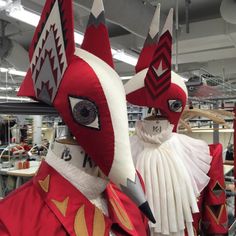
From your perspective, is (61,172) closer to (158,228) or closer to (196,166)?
(158,228)

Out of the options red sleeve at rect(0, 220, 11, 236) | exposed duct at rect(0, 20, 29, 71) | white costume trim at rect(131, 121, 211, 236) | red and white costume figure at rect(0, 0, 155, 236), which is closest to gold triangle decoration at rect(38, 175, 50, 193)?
red and white costume figure at rect(0, 0, 155, 236)

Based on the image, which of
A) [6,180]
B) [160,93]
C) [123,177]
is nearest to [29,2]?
[6,180]

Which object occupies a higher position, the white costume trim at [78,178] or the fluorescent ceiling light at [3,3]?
the fluorescent ceiling light at [3,3]

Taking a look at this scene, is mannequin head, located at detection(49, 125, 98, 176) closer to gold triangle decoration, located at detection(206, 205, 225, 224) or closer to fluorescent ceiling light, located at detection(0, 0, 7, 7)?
gold triangle decoration, located at detection(206, 205, 225, 224)

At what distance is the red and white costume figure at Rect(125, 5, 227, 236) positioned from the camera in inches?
46.1

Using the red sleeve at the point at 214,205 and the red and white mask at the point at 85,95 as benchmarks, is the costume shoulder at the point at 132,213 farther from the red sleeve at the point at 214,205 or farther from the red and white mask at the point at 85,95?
the red sleeve at the point at 214,205

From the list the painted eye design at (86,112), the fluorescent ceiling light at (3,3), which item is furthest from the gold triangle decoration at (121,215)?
the fluorescent ceiling light at (3,3)

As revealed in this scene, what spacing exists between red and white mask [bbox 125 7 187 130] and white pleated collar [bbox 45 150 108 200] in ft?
1.96

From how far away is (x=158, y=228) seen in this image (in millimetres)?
1148

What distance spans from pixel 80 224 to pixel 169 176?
0.62 meters

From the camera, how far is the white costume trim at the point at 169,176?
1.17 m

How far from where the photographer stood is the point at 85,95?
64cm

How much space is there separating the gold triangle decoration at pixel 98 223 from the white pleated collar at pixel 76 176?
0.16ft

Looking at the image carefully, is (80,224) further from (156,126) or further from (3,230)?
(156,126)
